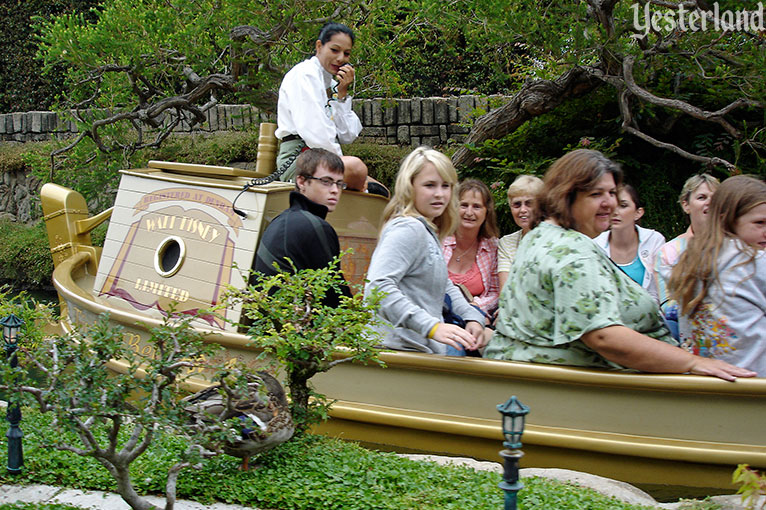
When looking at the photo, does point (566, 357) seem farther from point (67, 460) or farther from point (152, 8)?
point (152, 8)

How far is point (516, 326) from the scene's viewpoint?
12.4 feet

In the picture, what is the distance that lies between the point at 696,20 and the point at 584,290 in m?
3.95

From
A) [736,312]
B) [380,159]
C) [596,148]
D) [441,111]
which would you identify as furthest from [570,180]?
[441,111]

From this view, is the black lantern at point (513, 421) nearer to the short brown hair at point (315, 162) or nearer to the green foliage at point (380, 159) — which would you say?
the short brown hair at point (315, 162)

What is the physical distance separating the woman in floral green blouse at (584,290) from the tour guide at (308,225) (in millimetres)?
1172

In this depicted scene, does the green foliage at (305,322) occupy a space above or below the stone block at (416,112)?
below

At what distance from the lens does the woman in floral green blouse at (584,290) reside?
3.37 metres

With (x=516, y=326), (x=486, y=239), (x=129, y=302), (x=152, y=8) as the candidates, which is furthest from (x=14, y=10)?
(x=516, y=326)

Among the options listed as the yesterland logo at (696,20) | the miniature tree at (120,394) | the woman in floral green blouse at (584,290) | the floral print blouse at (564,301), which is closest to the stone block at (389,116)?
the yesterland logo at (696,20)

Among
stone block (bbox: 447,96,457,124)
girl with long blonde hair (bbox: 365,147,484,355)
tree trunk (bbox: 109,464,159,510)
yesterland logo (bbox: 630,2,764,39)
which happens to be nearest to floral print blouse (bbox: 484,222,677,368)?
girl with long blonde hair (bbox: 365,147,484,355)

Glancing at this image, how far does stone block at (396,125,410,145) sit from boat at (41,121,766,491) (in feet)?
21.4

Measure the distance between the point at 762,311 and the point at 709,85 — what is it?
4.20m

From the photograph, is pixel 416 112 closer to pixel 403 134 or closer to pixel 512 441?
pixel 403 134

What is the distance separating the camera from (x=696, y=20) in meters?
6.34
